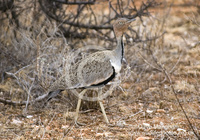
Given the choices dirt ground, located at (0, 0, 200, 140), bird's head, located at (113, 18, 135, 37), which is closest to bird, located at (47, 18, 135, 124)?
bird's head, located at (113, 18, 135, 37)

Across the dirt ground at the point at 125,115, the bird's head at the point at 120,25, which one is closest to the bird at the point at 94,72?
the bird's head at the point at 120,25

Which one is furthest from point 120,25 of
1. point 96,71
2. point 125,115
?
point 125,115

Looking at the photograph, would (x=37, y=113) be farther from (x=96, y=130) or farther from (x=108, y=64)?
(x=108, y=64)

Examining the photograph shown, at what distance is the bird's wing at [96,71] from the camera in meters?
4.05

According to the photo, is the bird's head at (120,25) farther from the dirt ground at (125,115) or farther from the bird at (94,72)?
the dirt ground at (125,115)

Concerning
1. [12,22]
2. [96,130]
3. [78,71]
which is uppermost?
[12,22]

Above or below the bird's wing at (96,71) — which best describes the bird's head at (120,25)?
above

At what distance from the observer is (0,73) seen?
5.59 metres

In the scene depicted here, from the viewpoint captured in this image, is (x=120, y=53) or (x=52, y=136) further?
(x=120, y=53)

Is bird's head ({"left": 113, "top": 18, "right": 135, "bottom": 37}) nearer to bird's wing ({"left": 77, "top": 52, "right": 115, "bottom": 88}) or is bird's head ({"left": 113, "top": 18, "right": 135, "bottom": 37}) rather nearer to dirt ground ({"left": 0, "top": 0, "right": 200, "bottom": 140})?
bird's wing ({"left": 77, "top": 52, "right": 115, "bottom": 88})

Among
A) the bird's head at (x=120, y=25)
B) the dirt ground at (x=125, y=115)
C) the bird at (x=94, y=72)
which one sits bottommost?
the dirt ground at (x=125, y=115)

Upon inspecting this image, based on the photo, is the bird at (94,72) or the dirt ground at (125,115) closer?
the dirt ground at (125,115)

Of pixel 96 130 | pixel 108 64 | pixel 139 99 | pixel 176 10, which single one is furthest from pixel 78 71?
pixel 176 10

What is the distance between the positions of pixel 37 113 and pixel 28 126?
20.8 inches
